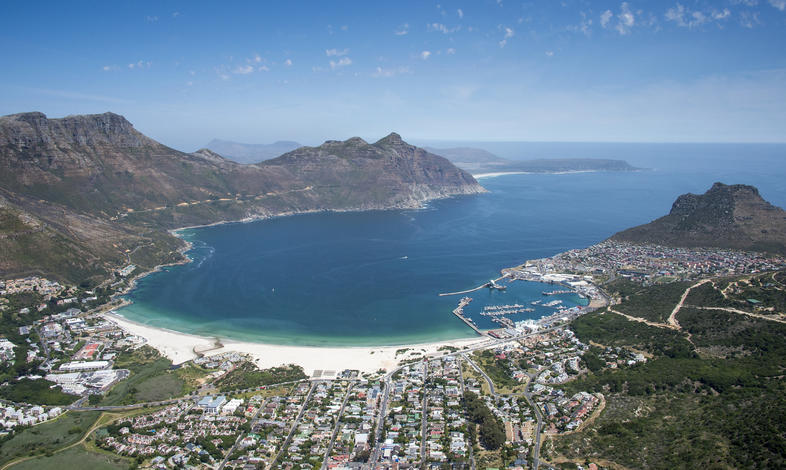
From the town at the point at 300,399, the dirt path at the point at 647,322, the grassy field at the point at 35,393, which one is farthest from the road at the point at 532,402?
the grassy field at the point at 35,393

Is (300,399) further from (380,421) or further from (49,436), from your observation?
(49,436)

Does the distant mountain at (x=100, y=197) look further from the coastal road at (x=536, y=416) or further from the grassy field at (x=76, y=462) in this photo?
the coastal road at (x=536, y=416)

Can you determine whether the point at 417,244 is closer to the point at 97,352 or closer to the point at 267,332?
the point at 267,332

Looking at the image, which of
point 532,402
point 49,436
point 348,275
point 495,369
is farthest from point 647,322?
point 49,436

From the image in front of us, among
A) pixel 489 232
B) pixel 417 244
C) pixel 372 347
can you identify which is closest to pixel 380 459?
pixel 372 347

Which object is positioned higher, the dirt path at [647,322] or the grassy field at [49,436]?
the dirt path at [647,322]

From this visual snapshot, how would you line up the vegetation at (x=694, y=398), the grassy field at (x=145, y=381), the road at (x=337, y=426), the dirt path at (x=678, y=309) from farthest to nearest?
the dirt path at (x=678, y=309) → the grassy field at (x=145, y=381) → the road at (x=337, y=426) → the vegetation at (x=694, y=398)
